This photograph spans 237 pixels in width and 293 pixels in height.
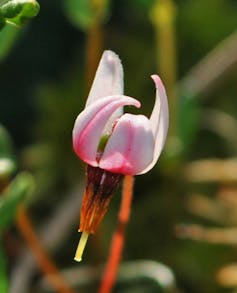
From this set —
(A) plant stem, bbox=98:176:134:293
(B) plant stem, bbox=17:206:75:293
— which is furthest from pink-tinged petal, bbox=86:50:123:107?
(B) plant stem, bbox=17:206:75:293

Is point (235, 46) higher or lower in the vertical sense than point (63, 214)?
higher

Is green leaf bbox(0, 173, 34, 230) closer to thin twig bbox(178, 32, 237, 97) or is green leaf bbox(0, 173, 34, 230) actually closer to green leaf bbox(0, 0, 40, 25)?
green leaf bbox(0, 0, 40, 25)

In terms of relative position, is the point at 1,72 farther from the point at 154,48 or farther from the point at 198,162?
the point at 198,162

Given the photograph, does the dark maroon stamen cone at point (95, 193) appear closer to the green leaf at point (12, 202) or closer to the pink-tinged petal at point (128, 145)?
the pink-tinged petal at point (128, 145)

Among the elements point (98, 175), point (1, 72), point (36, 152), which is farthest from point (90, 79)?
point (98, 175)

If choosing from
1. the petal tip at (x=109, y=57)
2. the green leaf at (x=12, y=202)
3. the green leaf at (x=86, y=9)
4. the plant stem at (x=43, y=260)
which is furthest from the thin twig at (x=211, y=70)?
the petal tip at (x=109, y=57)
